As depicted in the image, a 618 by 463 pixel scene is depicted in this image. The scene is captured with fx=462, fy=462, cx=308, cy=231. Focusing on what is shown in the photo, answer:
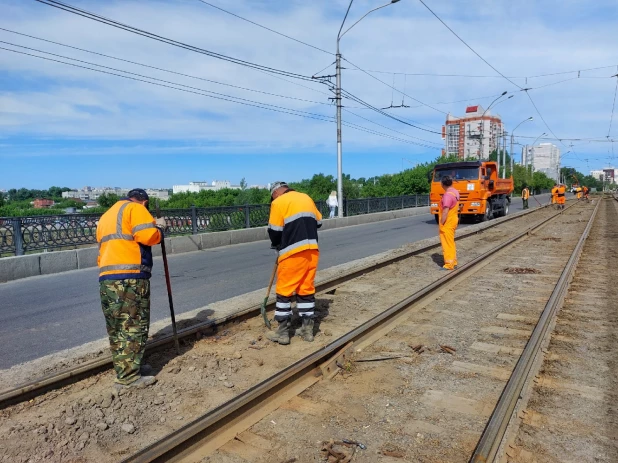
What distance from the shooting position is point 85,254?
10727 millimetres

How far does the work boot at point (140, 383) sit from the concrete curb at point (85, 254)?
690 cm

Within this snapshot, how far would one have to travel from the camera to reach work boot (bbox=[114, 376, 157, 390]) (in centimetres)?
389

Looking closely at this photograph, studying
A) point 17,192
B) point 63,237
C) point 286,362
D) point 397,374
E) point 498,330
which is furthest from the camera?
point 17,192

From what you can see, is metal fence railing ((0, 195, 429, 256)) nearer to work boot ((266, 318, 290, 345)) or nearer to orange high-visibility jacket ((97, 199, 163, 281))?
orange high-visibility jacket ((97, 199, 163, 281))

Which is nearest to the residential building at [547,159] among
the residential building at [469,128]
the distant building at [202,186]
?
the residential building at [469,128]

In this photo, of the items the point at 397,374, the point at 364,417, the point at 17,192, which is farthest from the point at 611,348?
the point at 17,192

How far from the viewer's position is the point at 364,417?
11.3ft

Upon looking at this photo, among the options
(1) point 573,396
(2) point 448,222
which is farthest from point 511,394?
(2) point 448,222

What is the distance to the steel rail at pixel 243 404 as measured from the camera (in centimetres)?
287

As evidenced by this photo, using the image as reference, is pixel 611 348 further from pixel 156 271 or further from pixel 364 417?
pixel 156 271

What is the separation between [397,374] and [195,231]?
11.0m

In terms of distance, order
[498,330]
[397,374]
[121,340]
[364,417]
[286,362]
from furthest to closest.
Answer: [498,330] < [286,362] < [397,374] < [121,340] < [364,417]

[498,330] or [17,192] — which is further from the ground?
[17,192]

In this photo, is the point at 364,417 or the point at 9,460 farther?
the point at 364,417
